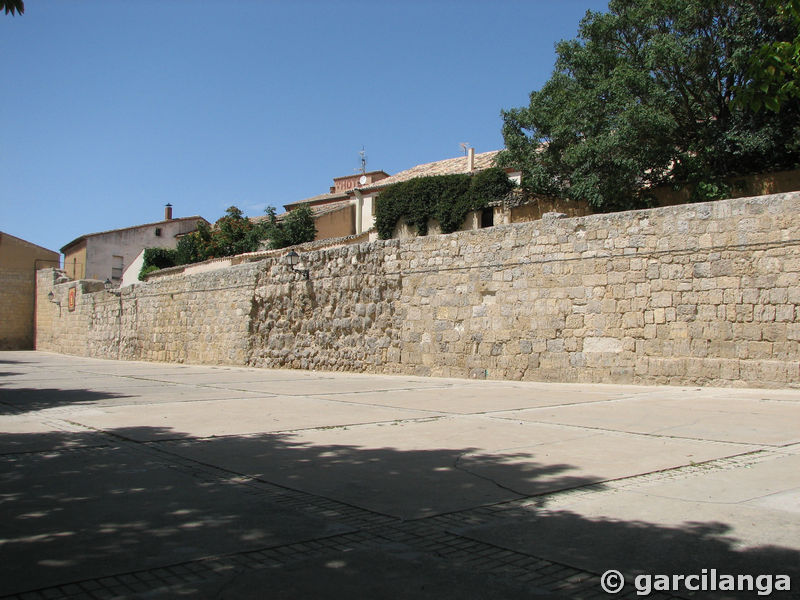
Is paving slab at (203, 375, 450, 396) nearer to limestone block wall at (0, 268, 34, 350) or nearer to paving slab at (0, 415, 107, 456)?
paving slab at (0, 415, 107, 456)

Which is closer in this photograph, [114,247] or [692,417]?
[692,417]

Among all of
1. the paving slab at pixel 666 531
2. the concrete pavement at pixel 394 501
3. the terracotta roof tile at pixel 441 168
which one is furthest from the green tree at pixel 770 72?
the terracotta roof tile at pixel 441 168

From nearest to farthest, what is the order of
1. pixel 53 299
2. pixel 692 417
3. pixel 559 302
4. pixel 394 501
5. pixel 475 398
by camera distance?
pixel 394 501 → pixel 692 417 → pixel 475 398 → pixel 559 302 → pixel 53 299

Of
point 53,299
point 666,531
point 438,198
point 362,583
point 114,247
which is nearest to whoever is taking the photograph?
point 362,583

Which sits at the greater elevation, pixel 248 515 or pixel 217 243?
pixel 217 243

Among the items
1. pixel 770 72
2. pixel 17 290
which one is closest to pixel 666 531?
pixel 770 72

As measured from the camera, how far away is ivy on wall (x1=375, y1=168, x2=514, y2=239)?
109 ft

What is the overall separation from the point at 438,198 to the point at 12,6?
102 feet

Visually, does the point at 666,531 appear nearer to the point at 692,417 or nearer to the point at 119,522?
the point at 119,522

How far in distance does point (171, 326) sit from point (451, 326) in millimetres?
13356

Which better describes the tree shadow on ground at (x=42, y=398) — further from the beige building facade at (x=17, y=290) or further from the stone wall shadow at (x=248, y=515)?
the beige building facade at (x=17, y=290)

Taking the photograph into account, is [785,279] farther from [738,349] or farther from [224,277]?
[224,277]

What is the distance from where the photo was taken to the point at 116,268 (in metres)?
48.4

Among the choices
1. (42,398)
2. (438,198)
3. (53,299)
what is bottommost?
(42,398)
